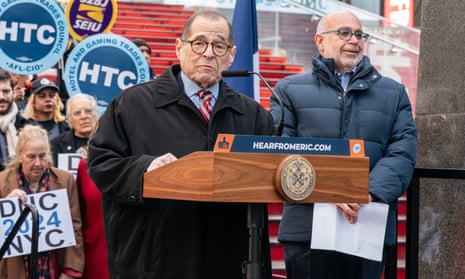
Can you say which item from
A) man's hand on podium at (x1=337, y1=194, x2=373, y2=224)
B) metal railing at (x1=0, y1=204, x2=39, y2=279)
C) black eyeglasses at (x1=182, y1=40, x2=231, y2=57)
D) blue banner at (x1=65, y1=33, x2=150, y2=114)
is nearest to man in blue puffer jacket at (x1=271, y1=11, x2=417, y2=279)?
man's hand on podium at (x1=337, y1=194, x2=373, y2=224)

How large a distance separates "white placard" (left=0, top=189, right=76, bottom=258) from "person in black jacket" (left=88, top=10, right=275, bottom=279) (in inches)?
106

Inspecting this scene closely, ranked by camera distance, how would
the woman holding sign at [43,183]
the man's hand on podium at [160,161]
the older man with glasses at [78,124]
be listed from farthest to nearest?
the older man with glasses at [78,124] → the woman holding sign at [43,183] → the man's hand on podium at [160,161]

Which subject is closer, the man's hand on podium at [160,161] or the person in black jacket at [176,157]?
the man's hand on podium at [160,161]

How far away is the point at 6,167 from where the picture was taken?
7488mm

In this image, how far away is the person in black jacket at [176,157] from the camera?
3951mm

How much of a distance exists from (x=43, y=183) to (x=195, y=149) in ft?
10.7

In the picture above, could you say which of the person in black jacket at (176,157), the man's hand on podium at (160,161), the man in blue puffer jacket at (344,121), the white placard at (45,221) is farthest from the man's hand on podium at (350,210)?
the white placard at (45,221)

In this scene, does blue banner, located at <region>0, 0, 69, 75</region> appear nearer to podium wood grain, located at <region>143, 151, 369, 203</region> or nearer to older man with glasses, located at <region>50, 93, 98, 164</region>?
older man with glasses, located at <region>50, 93, 98, 164</region>

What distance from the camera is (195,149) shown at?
4.04 meters

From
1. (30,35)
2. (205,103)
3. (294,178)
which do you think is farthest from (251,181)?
(30,35)

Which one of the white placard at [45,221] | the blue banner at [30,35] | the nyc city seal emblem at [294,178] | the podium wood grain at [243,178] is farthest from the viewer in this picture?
the blue banner at [30,35]

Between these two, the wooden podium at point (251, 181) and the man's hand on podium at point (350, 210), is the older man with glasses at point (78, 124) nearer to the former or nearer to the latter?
the man's hand on podium at point (350, 210)

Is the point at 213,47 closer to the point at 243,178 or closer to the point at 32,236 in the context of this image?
the point at 243,178

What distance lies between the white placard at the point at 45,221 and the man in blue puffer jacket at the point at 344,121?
2167mm
